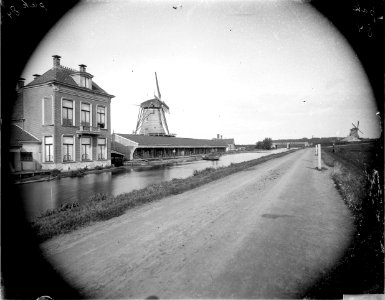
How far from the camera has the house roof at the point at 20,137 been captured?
20.7 meters

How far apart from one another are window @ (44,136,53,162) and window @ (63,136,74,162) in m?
1.22

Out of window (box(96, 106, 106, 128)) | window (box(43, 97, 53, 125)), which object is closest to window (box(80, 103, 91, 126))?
window (box(96, 106, 106, 128))

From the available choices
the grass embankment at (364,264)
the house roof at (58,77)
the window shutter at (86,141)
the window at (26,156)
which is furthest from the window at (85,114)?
the grass embankment at (364,264)

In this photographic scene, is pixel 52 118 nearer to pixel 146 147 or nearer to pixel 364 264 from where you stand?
pixel 146 147

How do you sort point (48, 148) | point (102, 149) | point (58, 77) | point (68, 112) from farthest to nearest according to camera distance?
1. point (102, 149)
2. point (68, 112)
3. point (58, 77)
4. point (48, 148)

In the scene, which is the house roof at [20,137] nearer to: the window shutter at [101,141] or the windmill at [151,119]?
the window shutter at [101,141]

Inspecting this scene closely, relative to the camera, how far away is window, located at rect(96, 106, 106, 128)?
28.3 meters

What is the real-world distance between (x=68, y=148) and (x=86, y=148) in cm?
226

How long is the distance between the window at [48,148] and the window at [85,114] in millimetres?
4072

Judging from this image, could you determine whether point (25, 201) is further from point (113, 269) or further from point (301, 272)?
point (301, 272)

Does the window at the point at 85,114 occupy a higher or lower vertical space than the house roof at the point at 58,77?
lower

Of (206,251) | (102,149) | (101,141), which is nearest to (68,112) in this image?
(101,141)

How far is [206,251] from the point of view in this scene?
15.3 ft

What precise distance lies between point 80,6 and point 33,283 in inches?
237
